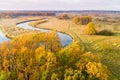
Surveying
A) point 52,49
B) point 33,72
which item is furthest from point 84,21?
point 33,72

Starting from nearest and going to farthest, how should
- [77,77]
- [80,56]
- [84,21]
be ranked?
[77,77], [80,56], [84,21]

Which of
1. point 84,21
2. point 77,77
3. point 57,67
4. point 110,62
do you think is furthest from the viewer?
point 84,21

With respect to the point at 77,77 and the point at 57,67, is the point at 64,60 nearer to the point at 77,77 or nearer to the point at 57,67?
the point at 57,67

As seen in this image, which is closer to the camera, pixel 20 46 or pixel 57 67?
pixel 57 67

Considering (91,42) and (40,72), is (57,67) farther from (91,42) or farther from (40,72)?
(91,42)

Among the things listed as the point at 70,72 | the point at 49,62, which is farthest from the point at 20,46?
the point at 70,72

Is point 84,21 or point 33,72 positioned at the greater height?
point 33,72
